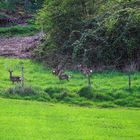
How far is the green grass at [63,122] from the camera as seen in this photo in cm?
1956

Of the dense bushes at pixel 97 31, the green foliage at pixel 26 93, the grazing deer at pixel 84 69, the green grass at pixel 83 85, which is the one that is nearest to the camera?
the green grass at pixel 83 85

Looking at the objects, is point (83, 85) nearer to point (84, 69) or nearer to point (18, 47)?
point (84, 69)

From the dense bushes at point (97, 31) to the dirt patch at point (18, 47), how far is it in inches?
139

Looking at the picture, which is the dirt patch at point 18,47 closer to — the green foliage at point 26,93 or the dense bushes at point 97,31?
the dense bushes at point 97,31

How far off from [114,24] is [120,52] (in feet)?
6.98

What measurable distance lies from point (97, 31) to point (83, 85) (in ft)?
29.3

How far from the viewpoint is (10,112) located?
23.9 metres

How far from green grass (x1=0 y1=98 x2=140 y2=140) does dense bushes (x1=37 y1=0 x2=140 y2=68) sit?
11.9 m

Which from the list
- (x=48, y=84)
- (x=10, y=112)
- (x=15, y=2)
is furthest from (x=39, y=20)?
(x=15, y=2)

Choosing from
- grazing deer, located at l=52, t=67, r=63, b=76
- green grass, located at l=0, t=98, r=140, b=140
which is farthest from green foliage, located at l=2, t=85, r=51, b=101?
grazing deer, located at l=52, t=67, r=63, b=76

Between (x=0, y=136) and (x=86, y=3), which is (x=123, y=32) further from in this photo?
(x=0, y=136)

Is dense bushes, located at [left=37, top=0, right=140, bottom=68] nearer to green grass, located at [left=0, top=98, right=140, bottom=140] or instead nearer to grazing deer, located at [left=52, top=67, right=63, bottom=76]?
grazing deer, located at [left=52, top=67, right=63, bottom=76]

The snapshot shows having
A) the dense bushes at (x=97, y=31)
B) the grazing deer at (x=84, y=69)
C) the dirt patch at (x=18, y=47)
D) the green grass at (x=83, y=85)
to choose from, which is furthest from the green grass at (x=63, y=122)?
the dirt patch at (x=18, y=47)

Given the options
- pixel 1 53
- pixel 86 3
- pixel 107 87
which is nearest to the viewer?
pixel 107 87
